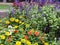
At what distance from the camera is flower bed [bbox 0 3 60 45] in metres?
3.65

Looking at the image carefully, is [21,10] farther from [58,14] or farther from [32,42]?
[32,42]

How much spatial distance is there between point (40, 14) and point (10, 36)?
1.01 metres

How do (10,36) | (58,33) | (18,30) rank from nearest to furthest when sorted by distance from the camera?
1. (10,36)
2. (18,30)
3. (58,33)

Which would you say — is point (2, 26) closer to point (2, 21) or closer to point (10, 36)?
point (2, 21)

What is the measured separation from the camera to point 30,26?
165 inches

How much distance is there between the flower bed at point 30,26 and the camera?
365 cm

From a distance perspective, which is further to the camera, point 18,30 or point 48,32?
point 48,32

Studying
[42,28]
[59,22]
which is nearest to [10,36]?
[42,28]

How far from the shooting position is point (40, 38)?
3.81 meters

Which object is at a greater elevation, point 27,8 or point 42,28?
point 27,8

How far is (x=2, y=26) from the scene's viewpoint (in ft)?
13.7

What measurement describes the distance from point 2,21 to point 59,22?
1.13m

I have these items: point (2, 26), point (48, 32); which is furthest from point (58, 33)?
point (2, 26)

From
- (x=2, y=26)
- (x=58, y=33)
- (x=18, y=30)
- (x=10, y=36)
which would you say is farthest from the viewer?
(x=58, y=33)
